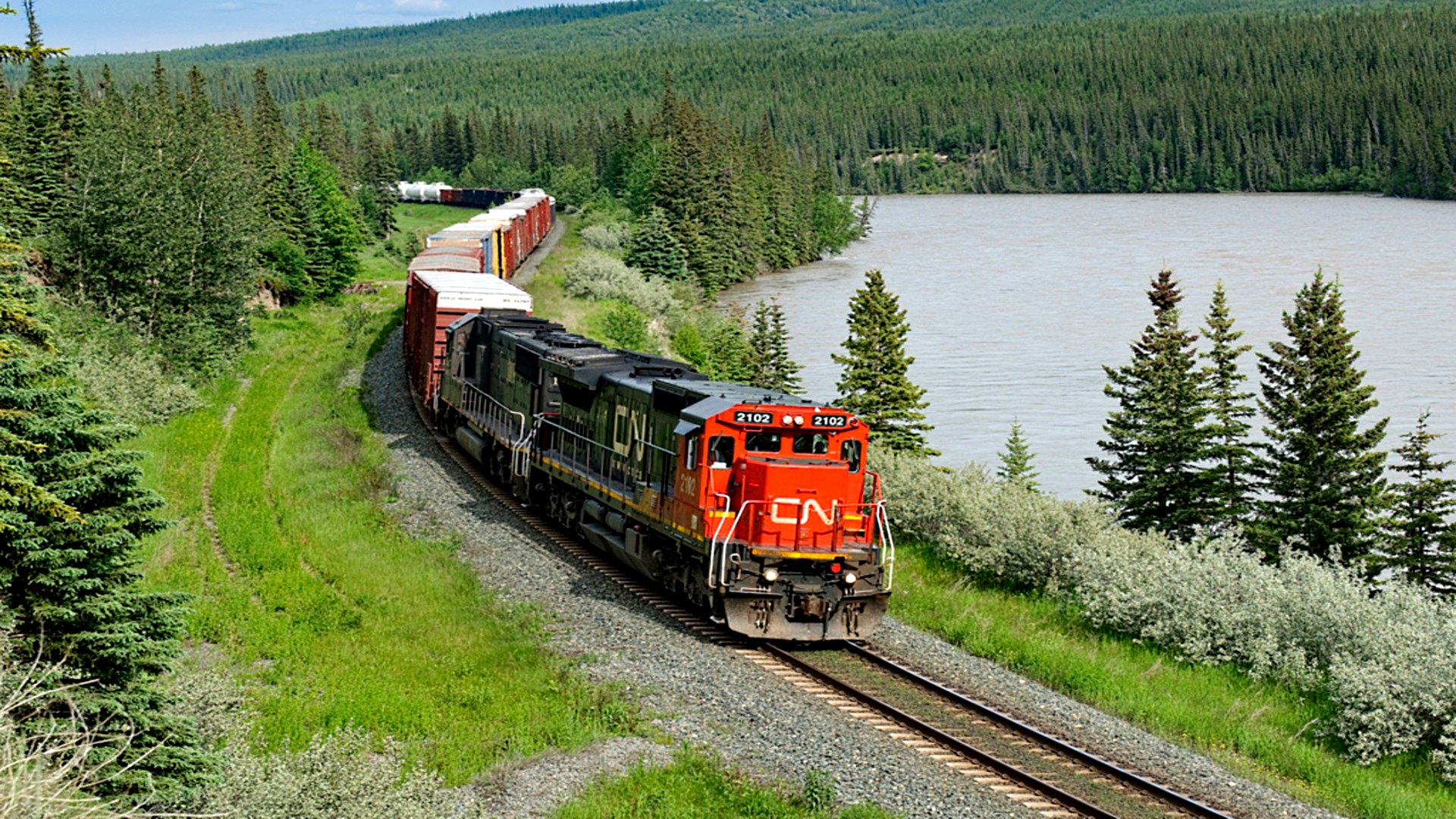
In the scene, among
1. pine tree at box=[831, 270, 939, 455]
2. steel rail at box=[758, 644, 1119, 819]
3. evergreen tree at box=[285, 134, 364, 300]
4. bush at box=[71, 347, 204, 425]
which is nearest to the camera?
steel rail at box=[758, 644, 1119, 819]

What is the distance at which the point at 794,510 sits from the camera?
62.6 ft

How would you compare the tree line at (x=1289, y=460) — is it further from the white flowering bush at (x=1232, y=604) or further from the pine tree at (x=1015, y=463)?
the pine tree at (x=1015, y=463)

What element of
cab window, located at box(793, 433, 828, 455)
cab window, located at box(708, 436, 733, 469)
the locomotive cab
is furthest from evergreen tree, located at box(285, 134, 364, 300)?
cab window, located at box(793, 433, 828, 455)

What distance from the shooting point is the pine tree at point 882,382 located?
4206 cm

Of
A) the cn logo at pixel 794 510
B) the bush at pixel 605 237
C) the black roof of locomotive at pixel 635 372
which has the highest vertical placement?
the black roof of locomotive at pixel 635 372

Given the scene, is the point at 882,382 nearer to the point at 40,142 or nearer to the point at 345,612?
the point at 345,612

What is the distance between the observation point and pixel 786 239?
105875 millimetres

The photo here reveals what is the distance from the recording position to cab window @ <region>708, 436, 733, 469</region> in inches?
756

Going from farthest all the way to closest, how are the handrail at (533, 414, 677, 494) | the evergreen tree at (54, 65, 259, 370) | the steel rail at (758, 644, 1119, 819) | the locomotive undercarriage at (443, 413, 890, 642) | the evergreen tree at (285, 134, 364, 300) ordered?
the evergreen tree at (285, 134, 364, 300) → the evergreen tree at (54, 65, 259, 370) → the handrail at (533, 414, 677, 494) → the locomotive undercarriage at (443, 413, 890, 642) → the steel rail at (758, 644, 1119, 819)

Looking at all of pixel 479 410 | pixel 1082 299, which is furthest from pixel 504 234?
pixel 1082 299

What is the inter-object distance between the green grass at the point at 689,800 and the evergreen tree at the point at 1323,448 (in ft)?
63.3

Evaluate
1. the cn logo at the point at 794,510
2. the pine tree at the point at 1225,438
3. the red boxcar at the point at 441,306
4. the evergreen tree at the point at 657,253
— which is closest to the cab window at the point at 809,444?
the cn logo at the point at 794,510

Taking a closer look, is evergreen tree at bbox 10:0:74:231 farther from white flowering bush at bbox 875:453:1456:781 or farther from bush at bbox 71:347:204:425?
white flowering bush at bbox 875:453:1456:781

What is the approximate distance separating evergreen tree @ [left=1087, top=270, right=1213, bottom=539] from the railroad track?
15.1 m
